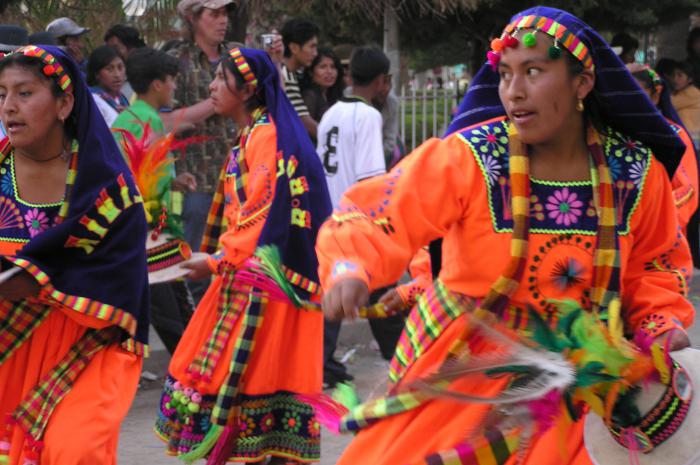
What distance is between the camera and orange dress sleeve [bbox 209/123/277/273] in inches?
213

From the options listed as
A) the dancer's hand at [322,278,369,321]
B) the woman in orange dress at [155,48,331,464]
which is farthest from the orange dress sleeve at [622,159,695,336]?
the woman in orange dress at [155,48,331,464]

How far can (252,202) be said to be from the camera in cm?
545

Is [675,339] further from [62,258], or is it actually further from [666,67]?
[666,67]

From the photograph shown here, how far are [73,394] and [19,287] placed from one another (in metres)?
0.40

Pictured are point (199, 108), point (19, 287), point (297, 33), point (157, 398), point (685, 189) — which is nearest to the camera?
point (19, 287)

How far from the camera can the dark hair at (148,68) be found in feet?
23.7

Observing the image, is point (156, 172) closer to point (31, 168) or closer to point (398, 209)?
point (31, 168)

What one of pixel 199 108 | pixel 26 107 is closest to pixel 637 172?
pixel 26 107

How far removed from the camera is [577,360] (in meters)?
2.60

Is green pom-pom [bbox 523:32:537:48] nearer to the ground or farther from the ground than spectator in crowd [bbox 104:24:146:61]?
farther from the ground

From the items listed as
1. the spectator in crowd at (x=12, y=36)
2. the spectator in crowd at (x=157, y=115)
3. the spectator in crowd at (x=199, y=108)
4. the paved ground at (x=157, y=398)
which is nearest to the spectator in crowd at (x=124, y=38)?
the spectator in crowd at (x=199, y=108)

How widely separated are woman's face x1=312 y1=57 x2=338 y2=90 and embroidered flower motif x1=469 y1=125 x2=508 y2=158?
19.4 ft

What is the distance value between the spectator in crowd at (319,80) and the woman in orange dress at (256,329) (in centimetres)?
351

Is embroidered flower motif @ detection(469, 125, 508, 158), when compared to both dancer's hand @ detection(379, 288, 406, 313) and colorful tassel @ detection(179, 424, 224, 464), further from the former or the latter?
colorful tassel @ detection(179, 424, 224, 464)
